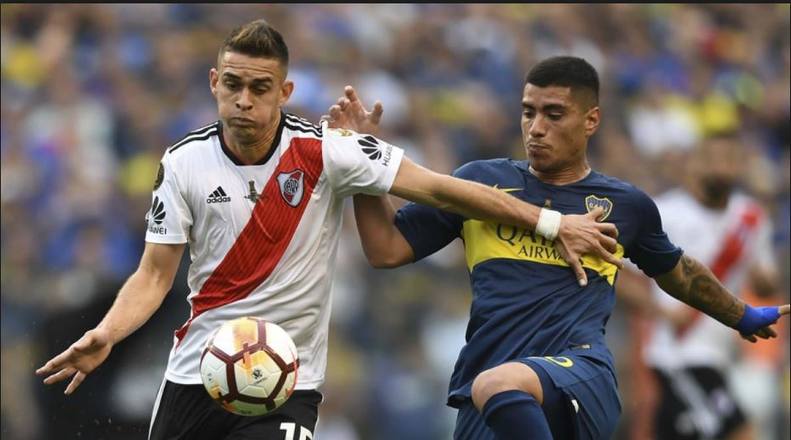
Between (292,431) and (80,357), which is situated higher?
(80,357)

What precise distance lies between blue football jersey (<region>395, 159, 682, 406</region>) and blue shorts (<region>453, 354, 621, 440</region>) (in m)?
0.09

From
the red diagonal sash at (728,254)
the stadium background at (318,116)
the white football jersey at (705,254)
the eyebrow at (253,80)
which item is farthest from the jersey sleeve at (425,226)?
the red diagonal sash at (728,254)

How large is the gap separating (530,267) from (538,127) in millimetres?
667

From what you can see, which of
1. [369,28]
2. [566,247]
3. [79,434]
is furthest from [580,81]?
[369,28]

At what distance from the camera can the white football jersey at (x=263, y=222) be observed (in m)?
6.20

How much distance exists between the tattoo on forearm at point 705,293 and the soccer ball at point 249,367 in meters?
2.32

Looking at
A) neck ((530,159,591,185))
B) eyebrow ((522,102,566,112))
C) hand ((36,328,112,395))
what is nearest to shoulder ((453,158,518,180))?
neck ((530,159,591,185))

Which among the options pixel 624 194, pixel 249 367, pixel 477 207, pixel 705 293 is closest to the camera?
pixel 249 367

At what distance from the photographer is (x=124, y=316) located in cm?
608

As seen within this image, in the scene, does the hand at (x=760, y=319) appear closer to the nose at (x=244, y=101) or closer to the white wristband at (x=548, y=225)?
the white wristband at (x=548, y=225)

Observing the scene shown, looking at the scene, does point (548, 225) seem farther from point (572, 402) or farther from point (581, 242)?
point (572, 402)

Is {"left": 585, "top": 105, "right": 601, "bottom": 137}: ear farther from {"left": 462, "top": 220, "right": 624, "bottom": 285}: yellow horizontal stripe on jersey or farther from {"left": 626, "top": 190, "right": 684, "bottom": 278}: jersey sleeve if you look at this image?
{"left": 462, "top": 220, "right": 624, "bottom": 285}: yellow horizontal stripe on jersey

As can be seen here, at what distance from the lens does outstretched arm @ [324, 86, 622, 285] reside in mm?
6340

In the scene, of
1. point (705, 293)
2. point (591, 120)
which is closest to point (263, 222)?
point (591, 120)
